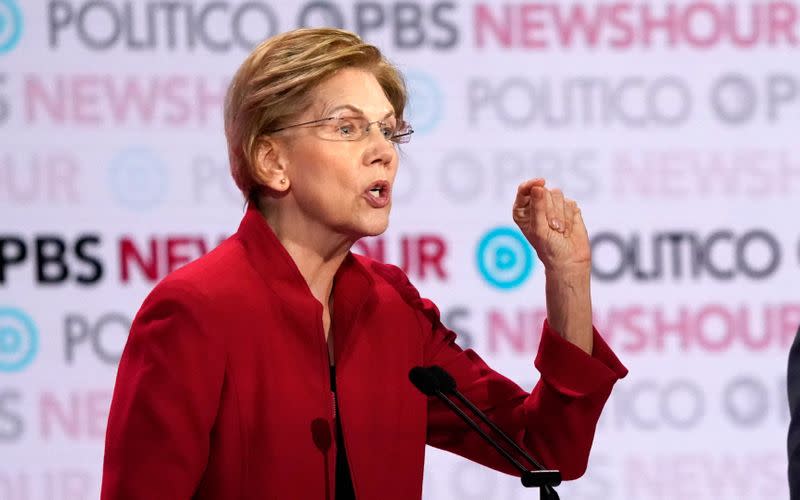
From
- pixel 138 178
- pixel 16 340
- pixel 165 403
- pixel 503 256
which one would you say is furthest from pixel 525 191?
pixel 16 340

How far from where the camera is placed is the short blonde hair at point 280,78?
164 cm

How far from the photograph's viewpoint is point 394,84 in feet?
5.74

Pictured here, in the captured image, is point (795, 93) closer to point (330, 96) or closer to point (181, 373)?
point (330, 96)

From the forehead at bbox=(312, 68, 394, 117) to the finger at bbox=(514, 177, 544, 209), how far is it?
21cm

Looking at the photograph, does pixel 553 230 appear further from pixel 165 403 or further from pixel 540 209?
pixel 165 403

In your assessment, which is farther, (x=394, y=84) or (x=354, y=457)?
(x=394, y=84)

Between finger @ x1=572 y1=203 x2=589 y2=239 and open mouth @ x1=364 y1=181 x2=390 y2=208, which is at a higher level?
open mouth @ x1=364 y1=181 x2=390 y2=208

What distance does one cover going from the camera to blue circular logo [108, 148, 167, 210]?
256 centimetres

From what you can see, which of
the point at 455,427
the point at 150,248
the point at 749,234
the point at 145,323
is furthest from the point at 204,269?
the point at 749,234

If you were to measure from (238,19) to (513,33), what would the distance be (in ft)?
1.96

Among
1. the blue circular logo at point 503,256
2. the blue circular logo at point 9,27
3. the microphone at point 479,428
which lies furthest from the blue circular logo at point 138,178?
the microphone at point 479,428

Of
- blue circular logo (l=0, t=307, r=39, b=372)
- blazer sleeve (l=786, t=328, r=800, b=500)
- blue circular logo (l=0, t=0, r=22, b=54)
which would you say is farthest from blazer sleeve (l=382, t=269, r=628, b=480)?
A: blue circular logo (l=0, t=0, r=22, b=54)

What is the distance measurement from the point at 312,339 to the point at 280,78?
1.17 feet

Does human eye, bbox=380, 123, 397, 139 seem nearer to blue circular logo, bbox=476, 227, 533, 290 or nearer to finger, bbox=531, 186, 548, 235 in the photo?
finger, bbox=531, 186, 548, 235
